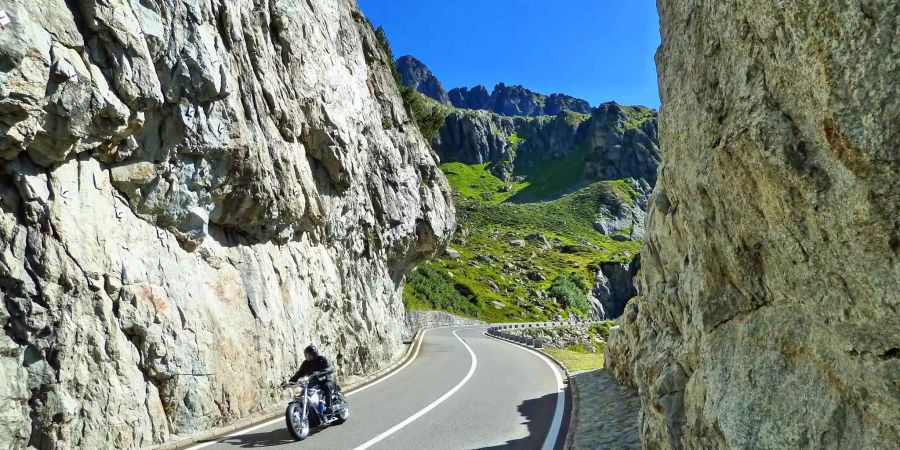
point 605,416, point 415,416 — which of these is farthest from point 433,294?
point 605,416

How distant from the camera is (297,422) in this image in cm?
1092

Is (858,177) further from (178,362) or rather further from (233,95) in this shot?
(233,95)

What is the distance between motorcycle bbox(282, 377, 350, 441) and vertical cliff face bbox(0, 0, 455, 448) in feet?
8.00

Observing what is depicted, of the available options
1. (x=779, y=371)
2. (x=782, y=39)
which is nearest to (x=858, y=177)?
(x=782, y=39)

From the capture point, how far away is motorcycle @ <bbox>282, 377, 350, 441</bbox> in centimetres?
1087

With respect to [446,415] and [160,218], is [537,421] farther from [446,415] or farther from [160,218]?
[160,218]

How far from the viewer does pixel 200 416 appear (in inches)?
464

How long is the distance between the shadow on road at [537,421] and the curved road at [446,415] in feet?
0.07

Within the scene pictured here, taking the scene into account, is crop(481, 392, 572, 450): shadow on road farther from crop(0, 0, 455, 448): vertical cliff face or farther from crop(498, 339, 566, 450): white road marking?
crop(0, 0, 455, 448): vertical cliff face

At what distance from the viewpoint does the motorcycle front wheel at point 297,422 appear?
10755mm

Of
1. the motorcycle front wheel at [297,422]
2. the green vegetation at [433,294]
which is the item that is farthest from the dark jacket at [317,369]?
the green vegetation at [433,294]

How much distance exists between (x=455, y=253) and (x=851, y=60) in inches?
3847

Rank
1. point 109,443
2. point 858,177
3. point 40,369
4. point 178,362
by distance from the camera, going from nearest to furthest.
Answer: point 858,177 → point 40,369 → point 109,443 → point 178,362

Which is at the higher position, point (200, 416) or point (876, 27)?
point (876, 27)
